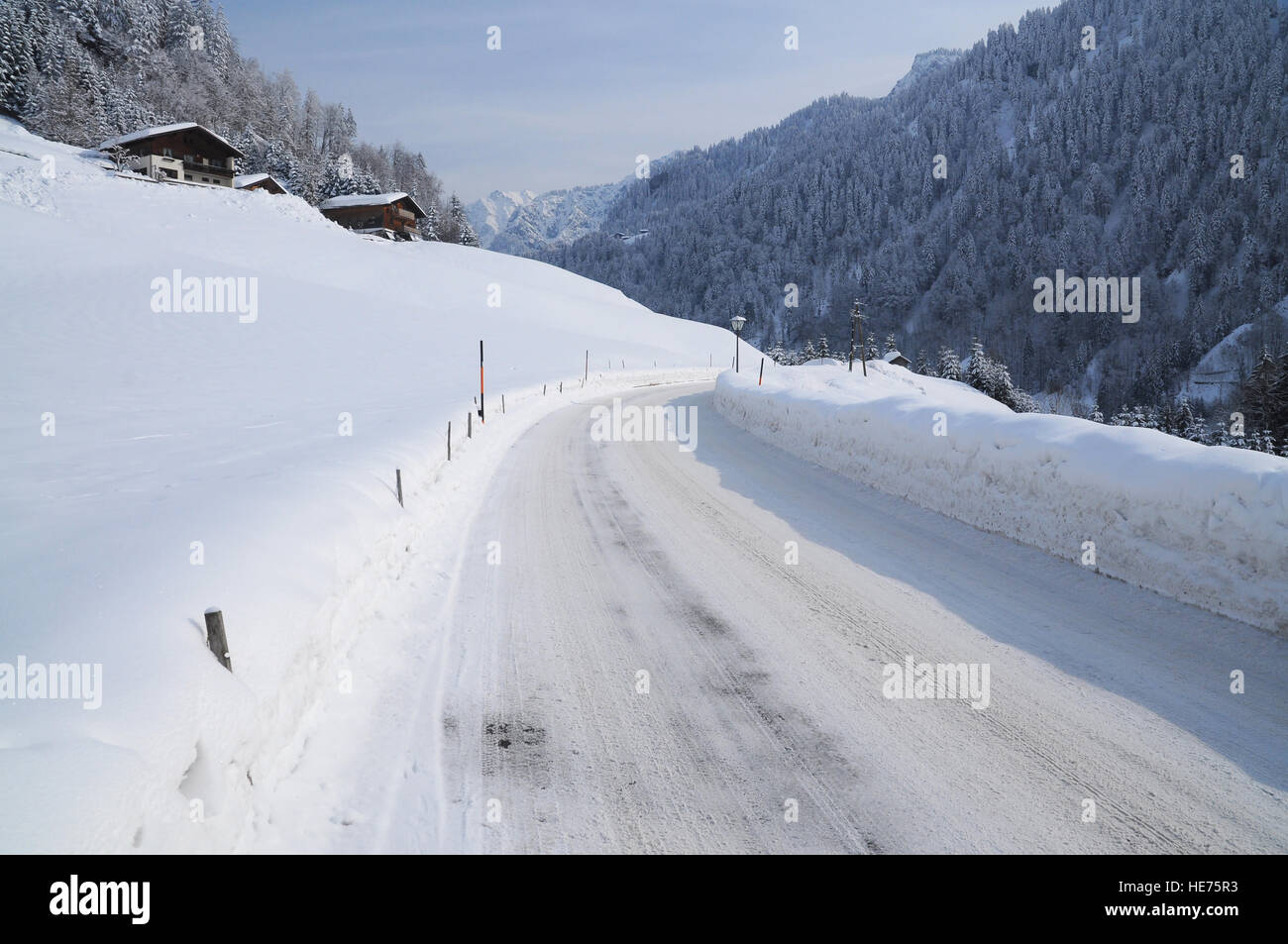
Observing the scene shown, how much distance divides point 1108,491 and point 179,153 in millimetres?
82568

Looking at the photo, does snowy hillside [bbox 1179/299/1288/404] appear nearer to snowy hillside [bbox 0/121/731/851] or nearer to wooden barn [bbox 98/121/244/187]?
snowy hillside [bbox 0/121/731/851]

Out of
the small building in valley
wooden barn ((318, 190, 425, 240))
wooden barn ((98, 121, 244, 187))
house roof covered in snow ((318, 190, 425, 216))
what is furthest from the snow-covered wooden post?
house roof covered in snow ((318, 190, 425, 216))

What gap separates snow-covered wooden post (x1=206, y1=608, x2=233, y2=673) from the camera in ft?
12.1

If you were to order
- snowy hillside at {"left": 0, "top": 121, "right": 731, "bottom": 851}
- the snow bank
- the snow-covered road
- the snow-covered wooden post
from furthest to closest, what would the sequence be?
the snow bank → the snow-covered wooden post → the snow-covered road → snowy hillside at {"left": 0, "top": 121, "right": 731, "bottom": 851}

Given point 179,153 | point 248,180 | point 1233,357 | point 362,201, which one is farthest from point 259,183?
point 1233,357

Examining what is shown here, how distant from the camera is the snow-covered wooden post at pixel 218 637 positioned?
3.69 meters

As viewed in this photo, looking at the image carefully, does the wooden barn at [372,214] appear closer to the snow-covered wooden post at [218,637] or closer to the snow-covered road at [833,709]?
the snow-covered road at [833,709]

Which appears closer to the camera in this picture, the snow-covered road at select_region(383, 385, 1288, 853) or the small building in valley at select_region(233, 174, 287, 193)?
the snow-covered road at select_region(383, 385, 1288, 853)

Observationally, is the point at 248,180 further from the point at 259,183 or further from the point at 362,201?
the point at 362,201

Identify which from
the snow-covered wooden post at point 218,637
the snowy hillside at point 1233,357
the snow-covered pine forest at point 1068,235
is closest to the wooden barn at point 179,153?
the snow-covered wooden post at point 218,637

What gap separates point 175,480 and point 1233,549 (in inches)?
467

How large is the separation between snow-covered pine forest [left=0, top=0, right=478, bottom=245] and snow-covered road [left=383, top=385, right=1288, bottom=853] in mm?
93155

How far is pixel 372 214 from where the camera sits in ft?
254
